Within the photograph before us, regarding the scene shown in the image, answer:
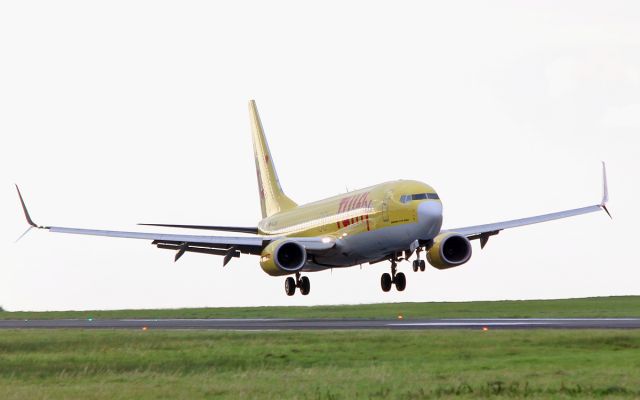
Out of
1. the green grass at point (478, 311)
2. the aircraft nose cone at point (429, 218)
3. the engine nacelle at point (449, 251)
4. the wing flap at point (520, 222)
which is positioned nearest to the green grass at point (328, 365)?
the aircraft nose cone at point (429, 218)

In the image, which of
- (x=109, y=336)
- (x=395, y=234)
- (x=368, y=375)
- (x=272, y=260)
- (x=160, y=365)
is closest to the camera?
(x=368, y=375)

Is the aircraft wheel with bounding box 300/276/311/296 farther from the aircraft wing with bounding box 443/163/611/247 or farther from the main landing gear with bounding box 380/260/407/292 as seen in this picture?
the aircraft wing with bounding box 443/163/611/247

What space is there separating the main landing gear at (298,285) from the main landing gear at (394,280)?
14.3ft

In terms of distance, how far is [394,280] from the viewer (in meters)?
57.0

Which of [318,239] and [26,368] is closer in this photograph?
[26,368]

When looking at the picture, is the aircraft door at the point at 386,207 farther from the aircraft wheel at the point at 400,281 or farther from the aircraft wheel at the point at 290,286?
the aircraft wheel at the point at 290,286

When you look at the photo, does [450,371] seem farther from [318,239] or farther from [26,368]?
[318,239]

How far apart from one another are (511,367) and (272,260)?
29.5m

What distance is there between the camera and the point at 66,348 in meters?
36.5

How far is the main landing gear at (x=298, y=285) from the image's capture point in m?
60.3

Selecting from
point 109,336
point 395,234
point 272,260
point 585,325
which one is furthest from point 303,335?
point 272,260

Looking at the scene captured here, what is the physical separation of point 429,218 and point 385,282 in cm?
722

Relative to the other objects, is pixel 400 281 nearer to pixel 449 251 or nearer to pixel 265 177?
pixel 449 251

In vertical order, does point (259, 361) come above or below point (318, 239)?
below
